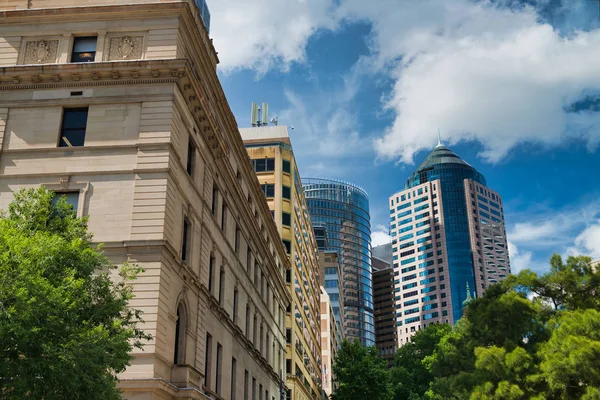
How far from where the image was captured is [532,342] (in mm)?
36000

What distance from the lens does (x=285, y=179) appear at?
247ft

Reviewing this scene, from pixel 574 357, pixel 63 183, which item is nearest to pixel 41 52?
pixel 63 183

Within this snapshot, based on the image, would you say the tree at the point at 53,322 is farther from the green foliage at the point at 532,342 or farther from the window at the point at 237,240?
the green foliage at the point at 532,342

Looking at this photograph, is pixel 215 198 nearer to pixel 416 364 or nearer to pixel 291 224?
pixel 291 224

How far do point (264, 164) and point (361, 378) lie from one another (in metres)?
25.9

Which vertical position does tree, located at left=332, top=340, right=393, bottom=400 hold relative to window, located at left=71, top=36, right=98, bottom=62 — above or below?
below

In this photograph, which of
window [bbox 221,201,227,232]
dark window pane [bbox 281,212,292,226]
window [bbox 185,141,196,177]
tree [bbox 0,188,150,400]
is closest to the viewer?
tree [bbox 0,188,150,400]

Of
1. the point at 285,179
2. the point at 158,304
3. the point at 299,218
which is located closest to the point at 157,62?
the point at 158,304

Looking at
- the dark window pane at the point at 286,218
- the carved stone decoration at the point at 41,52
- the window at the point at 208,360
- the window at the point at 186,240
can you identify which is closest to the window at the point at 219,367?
the window at the point at 208,360

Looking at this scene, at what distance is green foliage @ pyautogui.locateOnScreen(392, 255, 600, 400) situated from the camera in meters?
32.2

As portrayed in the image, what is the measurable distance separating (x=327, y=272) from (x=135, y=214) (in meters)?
126

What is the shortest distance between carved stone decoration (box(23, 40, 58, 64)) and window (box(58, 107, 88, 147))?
285 centimetres

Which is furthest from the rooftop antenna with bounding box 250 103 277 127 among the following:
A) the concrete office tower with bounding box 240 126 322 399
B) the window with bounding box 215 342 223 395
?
the window with bounding box 215 342 223 395

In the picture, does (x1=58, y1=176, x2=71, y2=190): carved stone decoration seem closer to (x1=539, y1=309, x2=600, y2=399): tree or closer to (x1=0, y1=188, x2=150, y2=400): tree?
(x1=0, y1=188, x2=150, y2=400): tree
